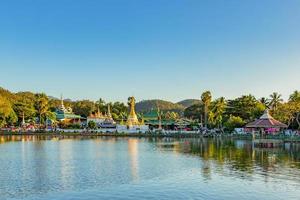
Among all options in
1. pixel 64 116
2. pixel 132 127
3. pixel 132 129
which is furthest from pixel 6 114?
pixel 132 127

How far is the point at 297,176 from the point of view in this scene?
2430 centimetres

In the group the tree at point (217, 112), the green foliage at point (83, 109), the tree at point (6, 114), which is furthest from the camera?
the green foliage at point (83, 109)

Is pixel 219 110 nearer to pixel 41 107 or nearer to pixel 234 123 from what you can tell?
pixel 234 123

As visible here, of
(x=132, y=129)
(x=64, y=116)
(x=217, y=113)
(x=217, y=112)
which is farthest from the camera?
(x=64, y=116)

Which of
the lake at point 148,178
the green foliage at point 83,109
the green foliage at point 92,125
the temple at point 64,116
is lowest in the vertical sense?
the lake at point 148,178

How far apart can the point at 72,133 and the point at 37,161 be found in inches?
1974

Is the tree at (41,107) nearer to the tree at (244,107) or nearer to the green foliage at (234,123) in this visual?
the tree at (244,107)

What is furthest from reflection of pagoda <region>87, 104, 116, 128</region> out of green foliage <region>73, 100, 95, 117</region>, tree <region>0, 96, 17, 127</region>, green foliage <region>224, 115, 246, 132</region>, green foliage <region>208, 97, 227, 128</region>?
green foliage <region>224, 115, 246, 132</region>

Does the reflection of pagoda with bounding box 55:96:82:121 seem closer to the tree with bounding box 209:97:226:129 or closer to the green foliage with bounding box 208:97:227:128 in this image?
the green foliage with bounding box 208:97:227:128

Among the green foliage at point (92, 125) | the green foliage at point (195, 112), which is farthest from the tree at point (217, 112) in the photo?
the green foliage at point (92, 125)

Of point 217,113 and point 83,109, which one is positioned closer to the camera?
point 217,113

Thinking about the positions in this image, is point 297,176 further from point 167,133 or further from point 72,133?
point 72,133

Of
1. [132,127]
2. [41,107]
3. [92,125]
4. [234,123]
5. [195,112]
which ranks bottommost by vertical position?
[132,127]

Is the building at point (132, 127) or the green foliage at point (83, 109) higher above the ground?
the green foliage at point (83, 109)
